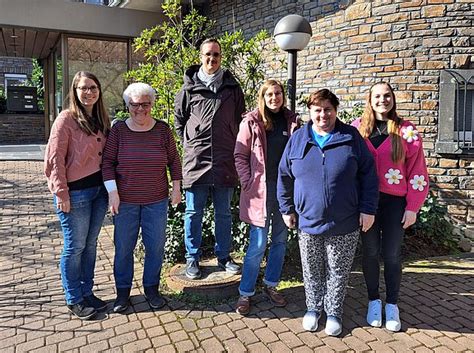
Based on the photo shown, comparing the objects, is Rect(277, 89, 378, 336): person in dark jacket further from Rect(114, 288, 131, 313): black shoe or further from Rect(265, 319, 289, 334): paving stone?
Rect(114, 288, 131, 313): black shoe

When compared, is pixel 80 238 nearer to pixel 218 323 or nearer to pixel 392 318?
pixel 218 323

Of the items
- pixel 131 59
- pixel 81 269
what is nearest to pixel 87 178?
pixel 81 269

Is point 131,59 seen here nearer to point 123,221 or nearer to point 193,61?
point 193,61

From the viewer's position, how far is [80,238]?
3.21m

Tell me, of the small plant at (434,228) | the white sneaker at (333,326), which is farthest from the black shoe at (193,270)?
the small plant at (434,228)

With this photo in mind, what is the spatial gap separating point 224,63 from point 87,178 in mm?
2300

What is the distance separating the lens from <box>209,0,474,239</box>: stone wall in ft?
20.1

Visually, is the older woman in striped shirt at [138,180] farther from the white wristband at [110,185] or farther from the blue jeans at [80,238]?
the blue jeans at [80,238]

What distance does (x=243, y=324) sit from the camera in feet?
10.8

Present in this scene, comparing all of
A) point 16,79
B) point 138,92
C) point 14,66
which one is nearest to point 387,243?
point 138,92

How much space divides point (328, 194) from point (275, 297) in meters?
1.14

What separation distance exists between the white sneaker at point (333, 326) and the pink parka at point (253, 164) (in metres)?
0.84

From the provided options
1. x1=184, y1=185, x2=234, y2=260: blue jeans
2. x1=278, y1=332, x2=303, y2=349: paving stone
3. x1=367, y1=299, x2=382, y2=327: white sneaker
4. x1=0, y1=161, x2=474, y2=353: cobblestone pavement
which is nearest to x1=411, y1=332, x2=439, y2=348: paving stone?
x1=0, y1=161, x2=474, y2=353: cobblestone pavement

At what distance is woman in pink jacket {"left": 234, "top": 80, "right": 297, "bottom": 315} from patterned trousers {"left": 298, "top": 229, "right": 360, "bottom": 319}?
0.34m
